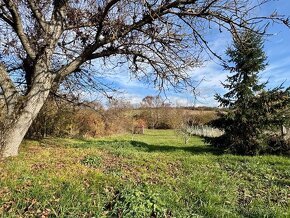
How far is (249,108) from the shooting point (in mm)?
13570

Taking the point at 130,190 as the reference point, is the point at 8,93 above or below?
above

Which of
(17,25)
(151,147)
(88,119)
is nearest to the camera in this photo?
(17,25)

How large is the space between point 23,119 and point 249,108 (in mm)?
9928

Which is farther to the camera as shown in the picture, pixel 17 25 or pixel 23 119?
pixel 17 25

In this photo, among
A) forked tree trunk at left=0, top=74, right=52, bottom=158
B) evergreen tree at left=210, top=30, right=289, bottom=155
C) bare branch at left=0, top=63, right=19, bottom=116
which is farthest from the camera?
evergreen tree at left=210, top=30, right=289, bottom=155

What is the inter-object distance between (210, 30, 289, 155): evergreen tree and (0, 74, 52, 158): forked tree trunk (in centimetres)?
851

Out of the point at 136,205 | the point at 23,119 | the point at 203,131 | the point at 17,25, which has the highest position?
the point at 17,25

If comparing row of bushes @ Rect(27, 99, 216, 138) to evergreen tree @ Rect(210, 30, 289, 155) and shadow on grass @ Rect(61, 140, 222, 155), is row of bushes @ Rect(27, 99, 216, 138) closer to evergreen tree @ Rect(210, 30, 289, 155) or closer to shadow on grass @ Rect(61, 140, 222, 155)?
shadow on grass @ Rect(61, 140, 222, 155)

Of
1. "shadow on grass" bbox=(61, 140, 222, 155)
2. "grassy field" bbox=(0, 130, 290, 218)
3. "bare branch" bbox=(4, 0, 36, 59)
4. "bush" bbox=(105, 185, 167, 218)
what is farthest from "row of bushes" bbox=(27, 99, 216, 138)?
"bush" bbox=(105, 185, 167, 218)

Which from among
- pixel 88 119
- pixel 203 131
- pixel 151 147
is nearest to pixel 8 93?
pixel 151 147

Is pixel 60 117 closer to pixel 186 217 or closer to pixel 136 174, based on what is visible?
pixel 136 174

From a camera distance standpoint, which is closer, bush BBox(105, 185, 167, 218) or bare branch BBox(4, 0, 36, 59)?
bush BBox(105, 185, 167, 218)

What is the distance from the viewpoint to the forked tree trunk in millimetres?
7461

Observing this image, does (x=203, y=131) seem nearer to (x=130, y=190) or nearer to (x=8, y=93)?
(x=8, y=93)
